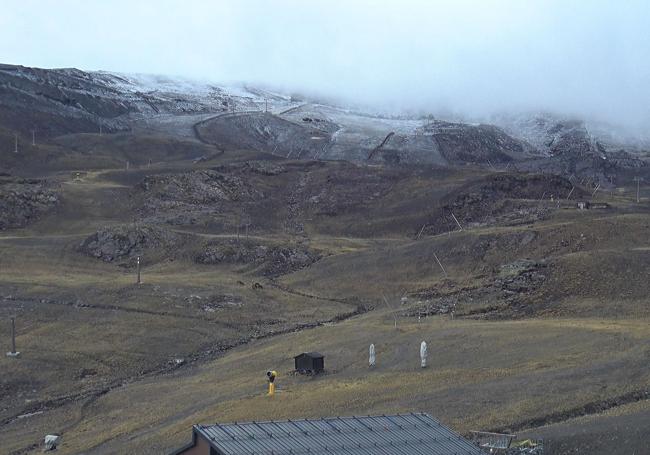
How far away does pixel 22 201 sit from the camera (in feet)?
389

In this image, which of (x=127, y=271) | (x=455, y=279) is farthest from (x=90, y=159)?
(x=455, y=279)

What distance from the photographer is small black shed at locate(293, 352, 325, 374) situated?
52.7m

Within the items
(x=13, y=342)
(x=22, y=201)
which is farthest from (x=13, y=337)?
(x=22, y=201)

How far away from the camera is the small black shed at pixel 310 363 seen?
52719 millimetres

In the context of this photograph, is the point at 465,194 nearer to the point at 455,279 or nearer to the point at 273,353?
the point at 455,279

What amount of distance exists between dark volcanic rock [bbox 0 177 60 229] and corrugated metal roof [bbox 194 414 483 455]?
9481 cm

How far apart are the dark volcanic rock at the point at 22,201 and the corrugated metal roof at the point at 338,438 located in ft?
311

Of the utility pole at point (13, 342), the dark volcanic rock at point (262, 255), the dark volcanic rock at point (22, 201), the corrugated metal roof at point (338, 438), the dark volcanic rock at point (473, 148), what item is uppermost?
the dark volcanic rock at point (473, 148)

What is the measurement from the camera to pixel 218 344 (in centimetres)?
6931

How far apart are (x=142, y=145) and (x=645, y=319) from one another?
13277cm

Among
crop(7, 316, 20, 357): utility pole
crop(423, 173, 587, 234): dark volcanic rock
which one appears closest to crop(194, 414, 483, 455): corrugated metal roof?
crop(7, 316, 20, 357): utility pole

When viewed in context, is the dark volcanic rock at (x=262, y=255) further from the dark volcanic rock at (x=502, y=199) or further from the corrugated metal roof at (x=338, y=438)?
the corrugated metal roof at (x=338, y=438)

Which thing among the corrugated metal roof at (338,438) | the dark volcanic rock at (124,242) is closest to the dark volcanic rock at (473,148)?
the dark volcanic rock at (124,242)

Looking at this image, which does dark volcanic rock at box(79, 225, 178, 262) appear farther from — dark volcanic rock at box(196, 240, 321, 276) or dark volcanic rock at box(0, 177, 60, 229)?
dark volcanic rock at box(0, 177, 60, 229)
